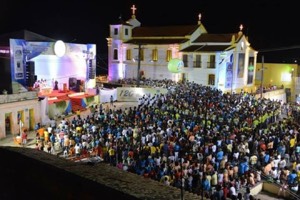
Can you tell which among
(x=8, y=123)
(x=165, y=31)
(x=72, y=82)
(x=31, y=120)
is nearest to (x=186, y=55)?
(x=165, y=31)

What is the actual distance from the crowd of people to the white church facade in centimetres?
1598

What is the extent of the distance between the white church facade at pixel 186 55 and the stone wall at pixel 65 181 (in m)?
26.2

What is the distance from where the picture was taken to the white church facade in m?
38.5

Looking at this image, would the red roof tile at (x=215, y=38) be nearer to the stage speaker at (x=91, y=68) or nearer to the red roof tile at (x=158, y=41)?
the red roof tile at (x=158, y=41)

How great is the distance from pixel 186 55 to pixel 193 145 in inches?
1023

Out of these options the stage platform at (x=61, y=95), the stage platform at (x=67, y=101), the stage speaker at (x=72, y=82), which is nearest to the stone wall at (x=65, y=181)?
the stage platform at (x=67, y=101)

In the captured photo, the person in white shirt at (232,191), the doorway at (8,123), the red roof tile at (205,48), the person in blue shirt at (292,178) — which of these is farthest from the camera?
the red roof tile at (205,48)

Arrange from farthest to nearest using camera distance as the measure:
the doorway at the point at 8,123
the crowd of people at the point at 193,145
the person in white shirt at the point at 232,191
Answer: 1. the doorway at the point at 8,123
2. the crowd of people at the point at 193,145
3. the person in white shirt at the point at 232,191

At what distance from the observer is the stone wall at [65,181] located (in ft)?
24.7

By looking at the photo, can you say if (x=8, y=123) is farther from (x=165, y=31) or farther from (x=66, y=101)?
(x=165, y=31)

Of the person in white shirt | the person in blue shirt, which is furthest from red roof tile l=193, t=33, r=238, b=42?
the person in white shirt

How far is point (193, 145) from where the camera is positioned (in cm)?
1530

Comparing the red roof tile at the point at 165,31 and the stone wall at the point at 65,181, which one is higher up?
the red roof tile at the point at 165,31

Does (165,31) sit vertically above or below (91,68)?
above
